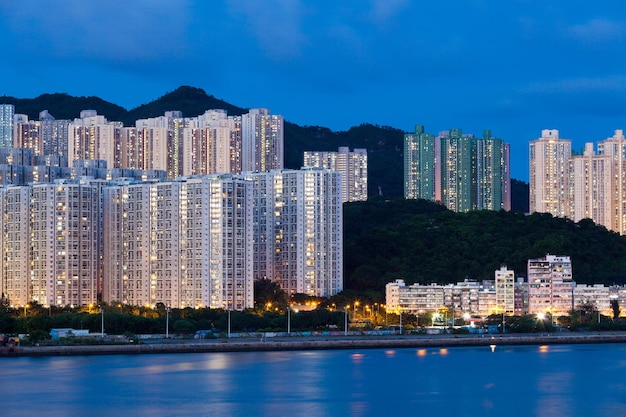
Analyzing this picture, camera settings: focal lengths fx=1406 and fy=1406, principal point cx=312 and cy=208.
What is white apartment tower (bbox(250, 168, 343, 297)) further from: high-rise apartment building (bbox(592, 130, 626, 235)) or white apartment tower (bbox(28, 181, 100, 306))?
high-rise apartment building (bbox(592, 130, 626, 235))

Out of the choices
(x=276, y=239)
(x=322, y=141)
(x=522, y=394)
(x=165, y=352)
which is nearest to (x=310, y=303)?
(x=276, y=239)

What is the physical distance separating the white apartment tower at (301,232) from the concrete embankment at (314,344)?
21.6 feet

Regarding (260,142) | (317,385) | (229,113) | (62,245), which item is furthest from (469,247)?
(229,113)

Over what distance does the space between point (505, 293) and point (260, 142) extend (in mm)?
21240

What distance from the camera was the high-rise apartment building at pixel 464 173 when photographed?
9500cm

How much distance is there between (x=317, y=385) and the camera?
4134 centimetres

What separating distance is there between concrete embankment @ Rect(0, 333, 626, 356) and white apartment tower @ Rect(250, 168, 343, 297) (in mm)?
6569

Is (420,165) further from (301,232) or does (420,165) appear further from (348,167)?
(301,232)

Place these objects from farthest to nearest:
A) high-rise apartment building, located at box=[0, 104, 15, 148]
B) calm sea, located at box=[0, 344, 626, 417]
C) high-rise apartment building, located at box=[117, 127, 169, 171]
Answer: high-rise apartment building, located at box=[0, 104, 15, 148] < high-rise apartment building, located at box=[117, 127, 169, 171] < calm sea, located at box=[0, 344, 626, 417]

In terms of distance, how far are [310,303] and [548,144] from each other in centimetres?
3329

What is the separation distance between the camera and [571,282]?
67938mm

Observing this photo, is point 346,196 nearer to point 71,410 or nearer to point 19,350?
point 19,350

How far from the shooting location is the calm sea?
119 feet

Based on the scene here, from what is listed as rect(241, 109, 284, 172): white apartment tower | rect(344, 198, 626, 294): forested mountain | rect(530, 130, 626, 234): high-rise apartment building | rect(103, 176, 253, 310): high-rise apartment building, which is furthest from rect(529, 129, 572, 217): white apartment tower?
rect(103, 176, 253, 310): high-rise apartment building
